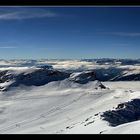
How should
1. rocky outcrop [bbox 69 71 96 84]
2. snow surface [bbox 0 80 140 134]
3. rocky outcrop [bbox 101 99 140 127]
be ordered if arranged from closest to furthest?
snow surface [bbox 0 80 140 134]
rocky outcrop [bbox 101 99 140 127]
rocky outcrop [bbox 69 71 96 84]

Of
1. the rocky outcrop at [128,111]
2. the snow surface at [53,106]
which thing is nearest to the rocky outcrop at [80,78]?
the snow surface at [53,106]

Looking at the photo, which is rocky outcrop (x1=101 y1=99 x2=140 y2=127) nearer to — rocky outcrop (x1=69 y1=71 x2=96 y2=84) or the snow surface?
the snow surface

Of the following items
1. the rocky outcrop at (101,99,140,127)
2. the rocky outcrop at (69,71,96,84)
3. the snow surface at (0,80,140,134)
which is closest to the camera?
the snow surface at (0,80,140,134)

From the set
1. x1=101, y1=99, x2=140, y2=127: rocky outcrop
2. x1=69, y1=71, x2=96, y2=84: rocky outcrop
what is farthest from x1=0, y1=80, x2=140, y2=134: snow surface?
x1=69, y1=71, x2=96, y2=84: rocky outcrop

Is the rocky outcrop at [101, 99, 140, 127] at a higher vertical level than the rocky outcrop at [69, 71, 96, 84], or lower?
higher

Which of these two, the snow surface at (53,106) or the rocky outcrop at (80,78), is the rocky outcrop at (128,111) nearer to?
the snow surface at (53,106)

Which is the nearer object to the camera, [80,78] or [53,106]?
[53,106]

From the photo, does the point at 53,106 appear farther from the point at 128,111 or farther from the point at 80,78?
the point at 80,78

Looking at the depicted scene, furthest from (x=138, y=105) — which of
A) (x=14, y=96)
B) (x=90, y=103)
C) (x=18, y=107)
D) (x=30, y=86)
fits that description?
(x=30, y=86)

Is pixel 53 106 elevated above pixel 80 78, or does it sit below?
above

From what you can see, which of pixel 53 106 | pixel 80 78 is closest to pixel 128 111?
pixel 53 106

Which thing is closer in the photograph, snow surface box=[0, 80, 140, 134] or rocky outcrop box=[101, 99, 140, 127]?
snow surface box=[0, 80, 140, 134]

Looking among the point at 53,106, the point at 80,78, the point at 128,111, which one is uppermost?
the point at 128,111
